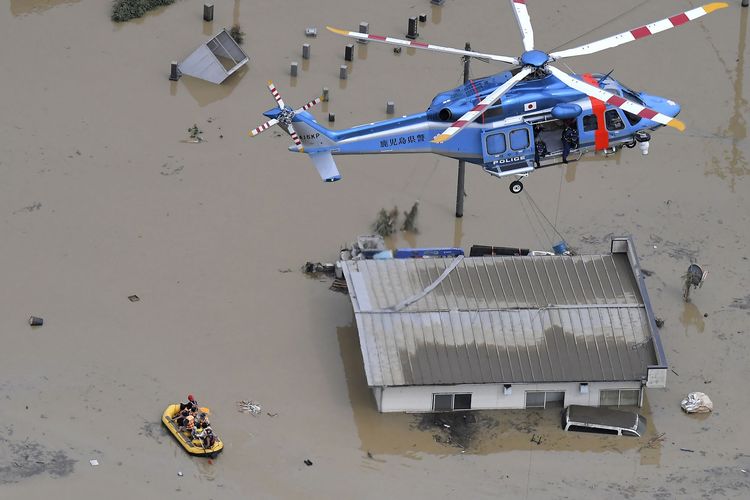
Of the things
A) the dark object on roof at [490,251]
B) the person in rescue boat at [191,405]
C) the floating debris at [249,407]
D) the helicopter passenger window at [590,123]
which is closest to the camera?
the person in rescue boat at [191,405]

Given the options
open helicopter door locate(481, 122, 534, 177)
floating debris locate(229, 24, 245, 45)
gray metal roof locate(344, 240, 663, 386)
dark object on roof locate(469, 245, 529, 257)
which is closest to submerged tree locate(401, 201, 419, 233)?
dark object on roof locate(469, 245, 529, 257)

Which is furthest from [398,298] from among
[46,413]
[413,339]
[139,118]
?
[139,118]

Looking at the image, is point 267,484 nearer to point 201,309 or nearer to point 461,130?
point 201,309

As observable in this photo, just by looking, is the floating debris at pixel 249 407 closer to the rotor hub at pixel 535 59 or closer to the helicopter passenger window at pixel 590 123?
the rotor hub at pixel 535 59

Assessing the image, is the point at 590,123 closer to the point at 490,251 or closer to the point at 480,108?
the point at 480,108

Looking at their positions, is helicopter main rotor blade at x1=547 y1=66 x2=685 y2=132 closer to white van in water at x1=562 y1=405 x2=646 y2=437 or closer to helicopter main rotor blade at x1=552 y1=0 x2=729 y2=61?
helicopter main rotor blade at x1=552 y1=0 x2=729 y2=61

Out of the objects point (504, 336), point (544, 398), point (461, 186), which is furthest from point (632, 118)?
point (544, 398)

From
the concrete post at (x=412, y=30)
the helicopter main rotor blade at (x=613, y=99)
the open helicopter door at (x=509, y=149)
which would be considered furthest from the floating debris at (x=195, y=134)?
the helicopter main rotor blade at (x=613, y=99)
